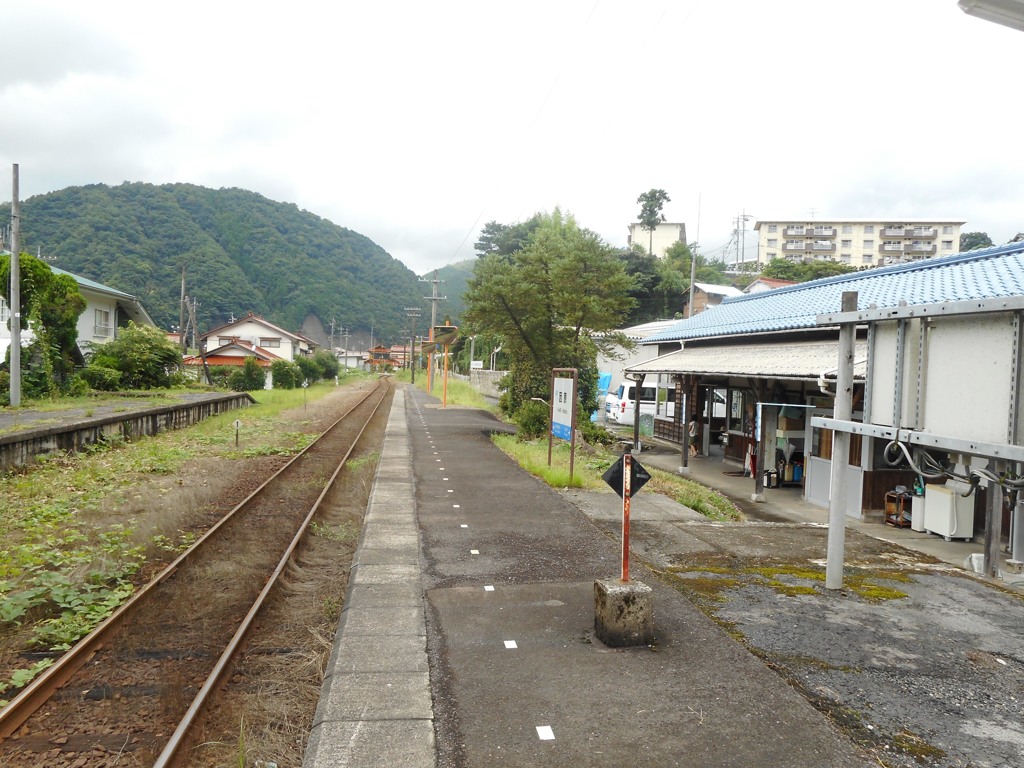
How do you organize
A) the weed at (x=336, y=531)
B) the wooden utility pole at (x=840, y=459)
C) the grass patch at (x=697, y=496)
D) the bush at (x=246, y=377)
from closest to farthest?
the wooden utility pole at (x=840, y=459), the weed at (x=336, y=531), the grass patch at (x=697, y=496), the bush at (x=246, y=377)

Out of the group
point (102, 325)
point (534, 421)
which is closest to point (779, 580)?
point (534, 421)

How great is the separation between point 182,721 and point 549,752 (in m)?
2.17

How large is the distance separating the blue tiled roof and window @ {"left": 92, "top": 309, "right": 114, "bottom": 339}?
27.5m

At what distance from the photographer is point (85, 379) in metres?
28.2

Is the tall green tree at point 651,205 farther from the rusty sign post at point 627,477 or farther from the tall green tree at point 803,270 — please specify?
the rusty sign post at point 627,477

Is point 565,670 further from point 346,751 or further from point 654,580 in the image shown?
point 654,580

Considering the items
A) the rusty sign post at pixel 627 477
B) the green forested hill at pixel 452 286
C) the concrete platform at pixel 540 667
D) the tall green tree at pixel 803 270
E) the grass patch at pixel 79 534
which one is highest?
the green forested hill at pixel 452 286

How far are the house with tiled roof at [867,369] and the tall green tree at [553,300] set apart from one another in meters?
2.25

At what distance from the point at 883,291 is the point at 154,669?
13075mm

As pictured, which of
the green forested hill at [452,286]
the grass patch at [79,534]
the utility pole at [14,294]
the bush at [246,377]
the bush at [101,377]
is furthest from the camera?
the green forested hill at [452,286]

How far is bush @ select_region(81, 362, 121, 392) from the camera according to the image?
28.4 m

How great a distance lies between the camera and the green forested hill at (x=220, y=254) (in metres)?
67.9

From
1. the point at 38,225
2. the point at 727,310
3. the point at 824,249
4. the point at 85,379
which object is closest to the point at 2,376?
the point at 85,379

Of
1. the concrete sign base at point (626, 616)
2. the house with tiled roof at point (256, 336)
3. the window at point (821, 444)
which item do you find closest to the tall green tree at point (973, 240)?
the house with tiled roof at point (256, 336)
